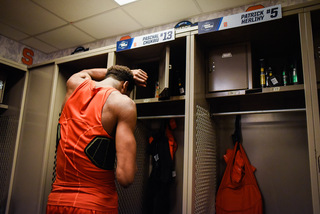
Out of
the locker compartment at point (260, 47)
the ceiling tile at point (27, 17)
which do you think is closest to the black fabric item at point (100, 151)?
the locker compartment at point (260, 47)

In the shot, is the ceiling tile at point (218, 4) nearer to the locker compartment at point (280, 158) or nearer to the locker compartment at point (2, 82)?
the locker compartment at point (280, 158)

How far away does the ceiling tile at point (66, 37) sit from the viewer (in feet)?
11.5

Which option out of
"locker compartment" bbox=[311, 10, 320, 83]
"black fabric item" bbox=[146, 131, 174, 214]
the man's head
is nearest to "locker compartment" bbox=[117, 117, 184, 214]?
"black fabric item" bbox=[146, 131, 174, 214]

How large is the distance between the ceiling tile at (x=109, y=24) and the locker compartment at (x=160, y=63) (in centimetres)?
103

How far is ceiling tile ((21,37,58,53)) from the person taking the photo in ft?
12.7

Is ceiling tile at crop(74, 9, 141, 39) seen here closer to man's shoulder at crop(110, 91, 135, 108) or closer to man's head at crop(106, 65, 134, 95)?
man's head at crop(106, 65, 134, 95)

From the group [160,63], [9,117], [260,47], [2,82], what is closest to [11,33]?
[2,82]

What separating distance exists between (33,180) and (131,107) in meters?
1.65

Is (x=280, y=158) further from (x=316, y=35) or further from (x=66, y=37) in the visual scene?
(x=66, y=37)

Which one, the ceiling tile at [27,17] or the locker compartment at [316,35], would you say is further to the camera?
the ceiling tile at [27,17]

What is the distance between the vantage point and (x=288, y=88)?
160cm

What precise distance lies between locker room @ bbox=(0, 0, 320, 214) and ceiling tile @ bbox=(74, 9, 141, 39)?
75 millimetres

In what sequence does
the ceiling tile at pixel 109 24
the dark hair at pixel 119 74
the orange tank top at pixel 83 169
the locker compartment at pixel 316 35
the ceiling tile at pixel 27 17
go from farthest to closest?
the ceiling tile at pixel 109 24, the ceiling tile at pixel 27 17, the dark hair at pixel 119 74, the locker compartment at pixel 316 35, the orange tank top at pixel 83 169

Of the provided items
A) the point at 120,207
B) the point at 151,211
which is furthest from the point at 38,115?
the point at 151,211
